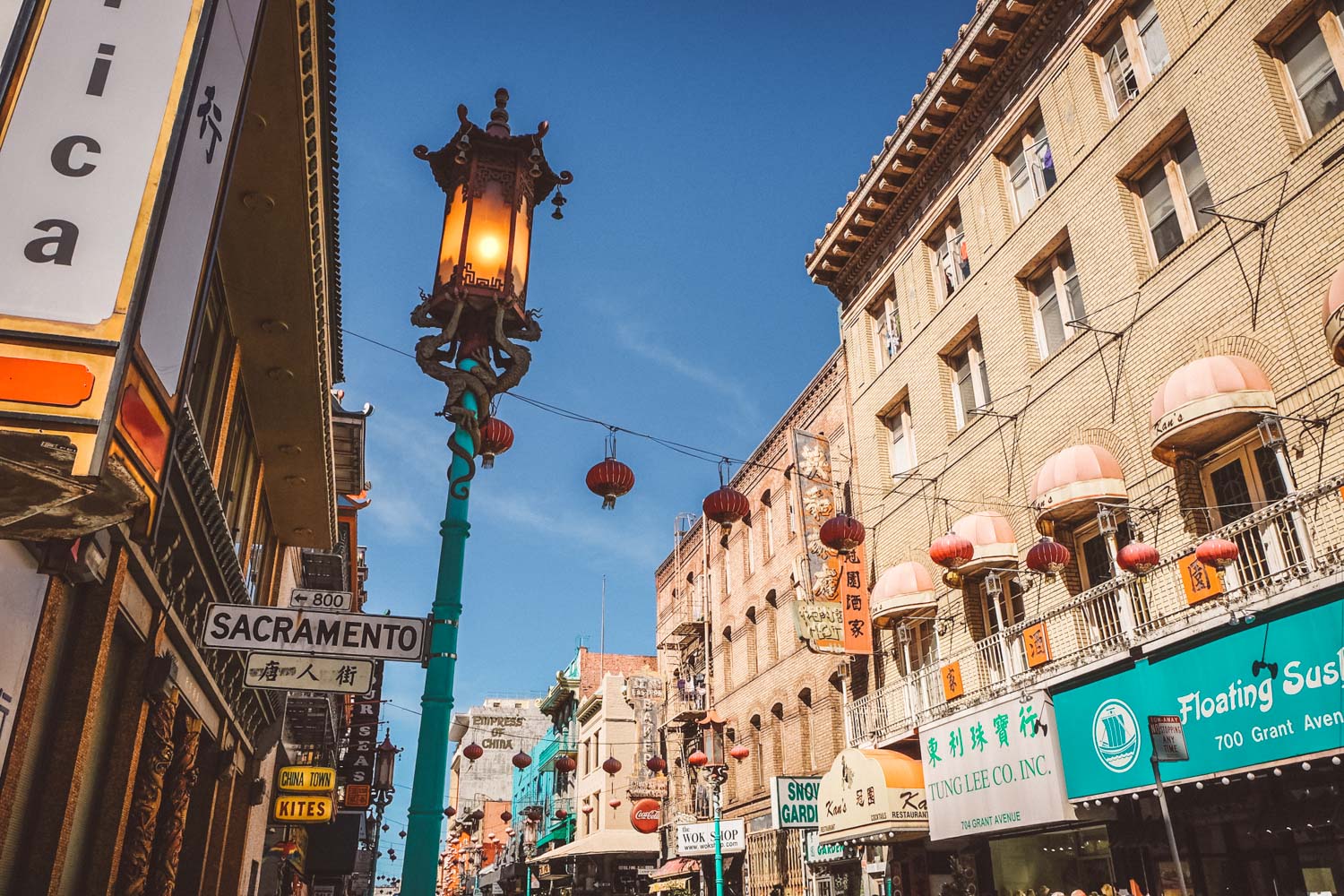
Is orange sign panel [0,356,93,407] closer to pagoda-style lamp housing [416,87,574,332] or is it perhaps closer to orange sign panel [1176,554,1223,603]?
pagoda-style lamp housing [416,87,574,332]

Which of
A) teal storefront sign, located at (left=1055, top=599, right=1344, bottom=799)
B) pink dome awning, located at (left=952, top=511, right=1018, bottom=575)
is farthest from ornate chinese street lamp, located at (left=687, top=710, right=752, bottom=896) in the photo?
teal storefront sign, located at (left=1055, top=599, right=1344, bottom=799)

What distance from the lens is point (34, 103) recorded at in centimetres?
438

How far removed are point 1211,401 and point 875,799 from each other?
10.4 m

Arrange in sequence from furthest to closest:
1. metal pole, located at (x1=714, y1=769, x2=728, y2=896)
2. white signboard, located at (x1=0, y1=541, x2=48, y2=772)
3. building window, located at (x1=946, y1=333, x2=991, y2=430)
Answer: metal pole, located at (x1=714, y1=769, x2=728, y2=896) → building window, located at (x1=946, y1=333, x2=991, y2=430) → white signboard, located at (x1=0, y1=541, x2=48, y2=772)

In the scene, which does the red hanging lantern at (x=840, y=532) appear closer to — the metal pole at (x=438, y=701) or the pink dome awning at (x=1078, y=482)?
the pink dome awning at (x=1078, y=482)

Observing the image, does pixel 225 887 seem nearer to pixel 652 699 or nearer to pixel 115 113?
pixel 115 113

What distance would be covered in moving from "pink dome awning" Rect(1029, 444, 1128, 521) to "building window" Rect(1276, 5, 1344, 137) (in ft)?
18.2

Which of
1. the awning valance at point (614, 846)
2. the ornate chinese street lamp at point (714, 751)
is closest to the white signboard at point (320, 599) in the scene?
the ornate chinese street lamp at point (714, 751)

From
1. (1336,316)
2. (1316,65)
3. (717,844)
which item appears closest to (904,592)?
(1336,316)

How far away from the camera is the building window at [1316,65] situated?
1246cm

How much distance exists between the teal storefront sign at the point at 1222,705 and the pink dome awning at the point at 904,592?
4956 mm

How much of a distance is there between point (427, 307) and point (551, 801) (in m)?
60.5

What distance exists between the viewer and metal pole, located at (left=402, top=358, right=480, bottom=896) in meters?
4.71

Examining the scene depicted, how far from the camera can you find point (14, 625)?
5773 millimetres
